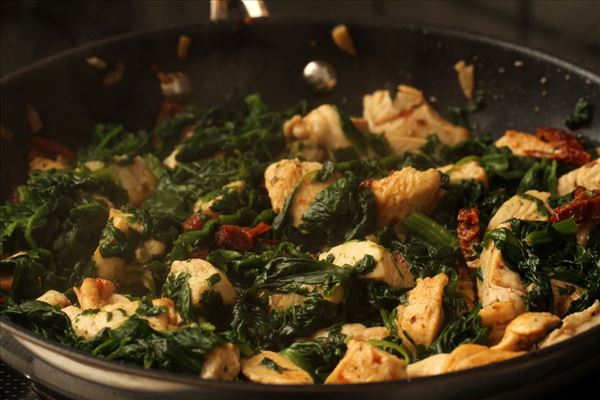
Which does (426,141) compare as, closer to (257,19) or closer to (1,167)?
(257,19)

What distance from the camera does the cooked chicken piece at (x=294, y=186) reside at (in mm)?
4059

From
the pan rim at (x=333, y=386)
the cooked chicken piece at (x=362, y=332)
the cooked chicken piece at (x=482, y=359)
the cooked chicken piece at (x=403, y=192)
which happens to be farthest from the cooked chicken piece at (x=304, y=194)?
the pan rim at (x=333, y=386)

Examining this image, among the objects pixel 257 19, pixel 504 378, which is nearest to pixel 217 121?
pixel 257 19

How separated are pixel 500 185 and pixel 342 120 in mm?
947

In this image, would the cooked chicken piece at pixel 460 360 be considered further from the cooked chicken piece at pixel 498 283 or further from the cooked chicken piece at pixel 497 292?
the cooked chicken piece at pixel 498 283

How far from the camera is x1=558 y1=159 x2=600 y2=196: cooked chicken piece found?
13.4ft

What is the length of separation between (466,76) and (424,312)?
2.32 meters

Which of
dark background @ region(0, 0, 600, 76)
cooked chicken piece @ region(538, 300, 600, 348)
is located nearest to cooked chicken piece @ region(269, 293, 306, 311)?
cooked chicken piece @ region(538, 300, 600, 348)

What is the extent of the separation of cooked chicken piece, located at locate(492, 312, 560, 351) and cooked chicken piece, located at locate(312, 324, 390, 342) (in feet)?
1.61

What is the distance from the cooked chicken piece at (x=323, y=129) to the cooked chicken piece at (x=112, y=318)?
63.0 inches

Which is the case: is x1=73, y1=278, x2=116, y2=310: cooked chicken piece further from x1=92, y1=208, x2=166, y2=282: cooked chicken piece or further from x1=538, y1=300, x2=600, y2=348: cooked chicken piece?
x1=538, y1=300, x2=600, y2=348: cooked chicken piece

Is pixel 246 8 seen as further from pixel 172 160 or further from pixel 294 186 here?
pixel 294 186

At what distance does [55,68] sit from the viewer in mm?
5066

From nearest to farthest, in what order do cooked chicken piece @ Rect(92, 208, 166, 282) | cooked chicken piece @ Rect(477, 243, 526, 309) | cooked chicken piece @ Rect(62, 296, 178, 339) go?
cooked chicken piece @ Rect(62, 296, 178, 339) → cooked chicken piece @ Rect(477, 243, 526, 309) → cooked chicken piece @ Rect(92, 208, 166, 282)
